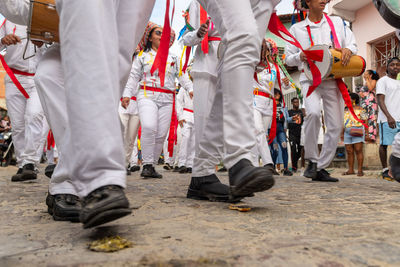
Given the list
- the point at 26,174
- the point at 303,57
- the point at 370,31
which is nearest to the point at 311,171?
the point at 303,57

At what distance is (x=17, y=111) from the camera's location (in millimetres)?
5234

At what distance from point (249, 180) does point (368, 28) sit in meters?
12.9

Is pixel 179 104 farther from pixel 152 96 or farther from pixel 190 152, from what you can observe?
pixel 152 96

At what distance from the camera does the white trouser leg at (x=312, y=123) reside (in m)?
4.79

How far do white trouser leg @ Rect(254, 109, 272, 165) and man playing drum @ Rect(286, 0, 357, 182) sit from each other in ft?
3.08

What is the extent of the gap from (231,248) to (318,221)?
2.02 feet

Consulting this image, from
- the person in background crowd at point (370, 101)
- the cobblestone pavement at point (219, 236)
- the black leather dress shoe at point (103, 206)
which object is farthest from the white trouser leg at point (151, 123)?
the person in background crowd at point (370, 101)

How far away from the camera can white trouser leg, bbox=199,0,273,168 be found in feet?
6.72

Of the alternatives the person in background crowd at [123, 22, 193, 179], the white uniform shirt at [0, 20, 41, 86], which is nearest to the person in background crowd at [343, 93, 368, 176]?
the person in background crowd at [123, 22, 193, 179]

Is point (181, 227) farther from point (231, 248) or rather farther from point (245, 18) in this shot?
point (245, 18)

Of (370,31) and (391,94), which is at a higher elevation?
(370,31)

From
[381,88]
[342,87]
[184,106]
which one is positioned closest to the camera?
[342,87]

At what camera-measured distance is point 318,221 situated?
5.52 feet

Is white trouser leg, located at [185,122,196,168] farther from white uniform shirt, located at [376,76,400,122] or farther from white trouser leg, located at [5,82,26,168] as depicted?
white uniform shirt, located at [376,76,400,122]
